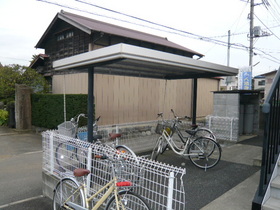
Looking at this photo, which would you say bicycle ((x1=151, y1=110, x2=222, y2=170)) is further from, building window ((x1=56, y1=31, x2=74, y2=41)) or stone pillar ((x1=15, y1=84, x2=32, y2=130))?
stone pillar ((x1=15, y1=84, x2=32, y2=130))

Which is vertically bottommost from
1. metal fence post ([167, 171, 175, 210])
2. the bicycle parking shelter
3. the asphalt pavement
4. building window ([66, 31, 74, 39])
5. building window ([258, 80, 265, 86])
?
Result: the asphalt pavement

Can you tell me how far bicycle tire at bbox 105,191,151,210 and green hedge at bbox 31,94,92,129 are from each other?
5.99 m

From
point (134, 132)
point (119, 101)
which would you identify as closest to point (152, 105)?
point (119, 101)

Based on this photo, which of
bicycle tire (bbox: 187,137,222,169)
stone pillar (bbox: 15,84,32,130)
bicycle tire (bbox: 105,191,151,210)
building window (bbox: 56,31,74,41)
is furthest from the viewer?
building window (bbox: 56,31,74,41)

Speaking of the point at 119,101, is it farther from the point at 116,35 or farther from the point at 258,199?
the point at 258,199

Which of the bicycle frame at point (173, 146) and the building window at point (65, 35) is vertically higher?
the building window at point (65, 35)

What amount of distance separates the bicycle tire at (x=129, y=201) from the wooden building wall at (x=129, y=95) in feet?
18.2

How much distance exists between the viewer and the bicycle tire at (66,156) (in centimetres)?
345

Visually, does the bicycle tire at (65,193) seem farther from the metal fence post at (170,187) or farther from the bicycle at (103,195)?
the metal fence post at (170,187)

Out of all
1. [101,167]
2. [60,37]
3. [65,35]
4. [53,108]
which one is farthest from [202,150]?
[60,37]

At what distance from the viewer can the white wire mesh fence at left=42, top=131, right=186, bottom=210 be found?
8.13 feet

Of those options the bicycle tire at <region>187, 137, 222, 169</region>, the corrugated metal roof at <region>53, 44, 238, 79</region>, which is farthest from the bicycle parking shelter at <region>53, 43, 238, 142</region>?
the bicycle tire at <region>187, 137, 222, 169</region>

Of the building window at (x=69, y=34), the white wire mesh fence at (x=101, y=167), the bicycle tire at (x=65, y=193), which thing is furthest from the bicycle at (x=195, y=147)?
the building window at (x=69, y=34)

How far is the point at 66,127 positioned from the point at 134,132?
2188mm
